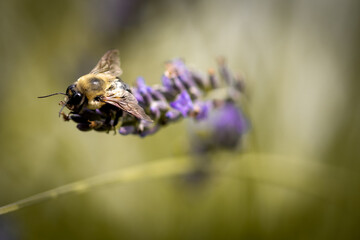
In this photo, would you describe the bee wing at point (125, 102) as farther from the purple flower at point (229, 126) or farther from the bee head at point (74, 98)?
the purple flower at point (229, 126)

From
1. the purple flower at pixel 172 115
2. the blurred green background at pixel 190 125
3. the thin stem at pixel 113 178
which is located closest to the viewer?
the thin stem at pixel 113 178

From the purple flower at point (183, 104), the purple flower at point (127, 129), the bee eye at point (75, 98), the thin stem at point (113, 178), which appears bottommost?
the thin stem at point (113, 178)

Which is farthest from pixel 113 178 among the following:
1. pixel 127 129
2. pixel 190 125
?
pixel 190 125

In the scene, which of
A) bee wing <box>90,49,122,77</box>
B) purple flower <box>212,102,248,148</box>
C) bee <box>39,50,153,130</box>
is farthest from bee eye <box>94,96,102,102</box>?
purple flower <box>212,102,248,148</box>

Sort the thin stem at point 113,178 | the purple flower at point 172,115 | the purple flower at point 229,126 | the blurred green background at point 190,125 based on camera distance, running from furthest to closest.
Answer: the blurred green background at point 190,125 < the purple flower at point 229,126 < the purple flower at point 172,115 < the thin stem at point 113,178

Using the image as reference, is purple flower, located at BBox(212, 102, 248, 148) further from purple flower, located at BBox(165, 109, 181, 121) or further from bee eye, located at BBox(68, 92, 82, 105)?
bee eye, located at BBox(68, 92, 82, 105)

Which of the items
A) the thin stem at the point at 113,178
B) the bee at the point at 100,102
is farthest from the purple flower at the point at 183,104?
the thin stem at the point at 113,178

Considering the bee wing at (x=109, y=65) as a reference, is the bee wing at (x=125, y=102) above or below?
below

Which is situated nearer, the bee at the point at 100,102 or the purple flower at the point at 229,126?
the bee at the point at 100,102
